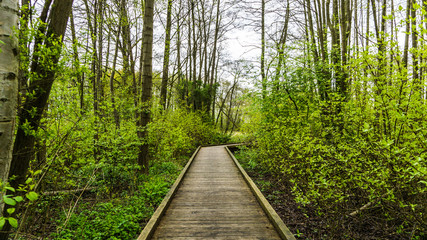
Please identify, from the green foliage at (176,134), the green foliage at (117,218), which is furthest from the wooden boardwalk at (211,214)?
the green foliage at (176,134)

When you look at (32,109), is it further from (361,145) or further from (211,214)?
(361,145)

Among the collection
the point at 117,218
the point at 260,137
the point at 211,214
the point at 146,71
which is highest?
the point at 146,71

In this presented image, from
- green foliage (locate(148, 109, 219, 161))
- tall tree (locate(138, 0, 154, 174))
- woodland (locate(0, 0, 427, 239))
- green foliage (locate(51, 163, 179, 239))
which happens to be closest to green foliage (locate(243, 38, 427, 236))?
woodland (locate(0, 0, 427, 239))

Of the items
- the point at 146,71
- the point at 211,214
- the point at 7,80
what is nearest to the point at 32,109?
the point at 7,80

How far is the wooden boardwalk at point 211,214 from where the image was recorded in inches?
135

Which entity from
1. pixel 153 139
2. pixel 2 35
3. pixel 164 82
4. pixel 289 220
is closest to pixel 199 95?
pixel 164 82

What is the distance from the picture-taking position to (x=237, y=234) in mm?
3424

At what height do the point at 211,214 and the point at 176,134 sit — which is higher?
the point at 176,134

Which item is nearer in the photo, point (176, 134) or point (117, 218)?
point (117, 218)

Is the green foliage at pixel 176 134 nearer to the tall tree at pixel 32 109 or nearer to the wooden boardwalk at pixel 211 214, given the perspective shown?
the wooden boardwalk at pixel 211 214

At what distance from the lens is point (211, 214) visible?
13.6 ft

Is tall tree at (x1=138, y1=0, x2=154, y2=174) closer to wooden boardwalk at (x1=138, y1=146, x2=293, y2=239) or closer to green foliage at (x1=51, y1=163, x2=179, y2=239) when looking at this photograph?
green foliage at (x1=51, y1=163, x2=179, y2=239)

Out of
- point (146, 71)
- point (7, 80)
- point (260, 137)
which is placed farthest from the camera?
point (260, 137)

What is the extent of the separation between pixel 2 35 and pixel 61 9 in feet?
6.36
